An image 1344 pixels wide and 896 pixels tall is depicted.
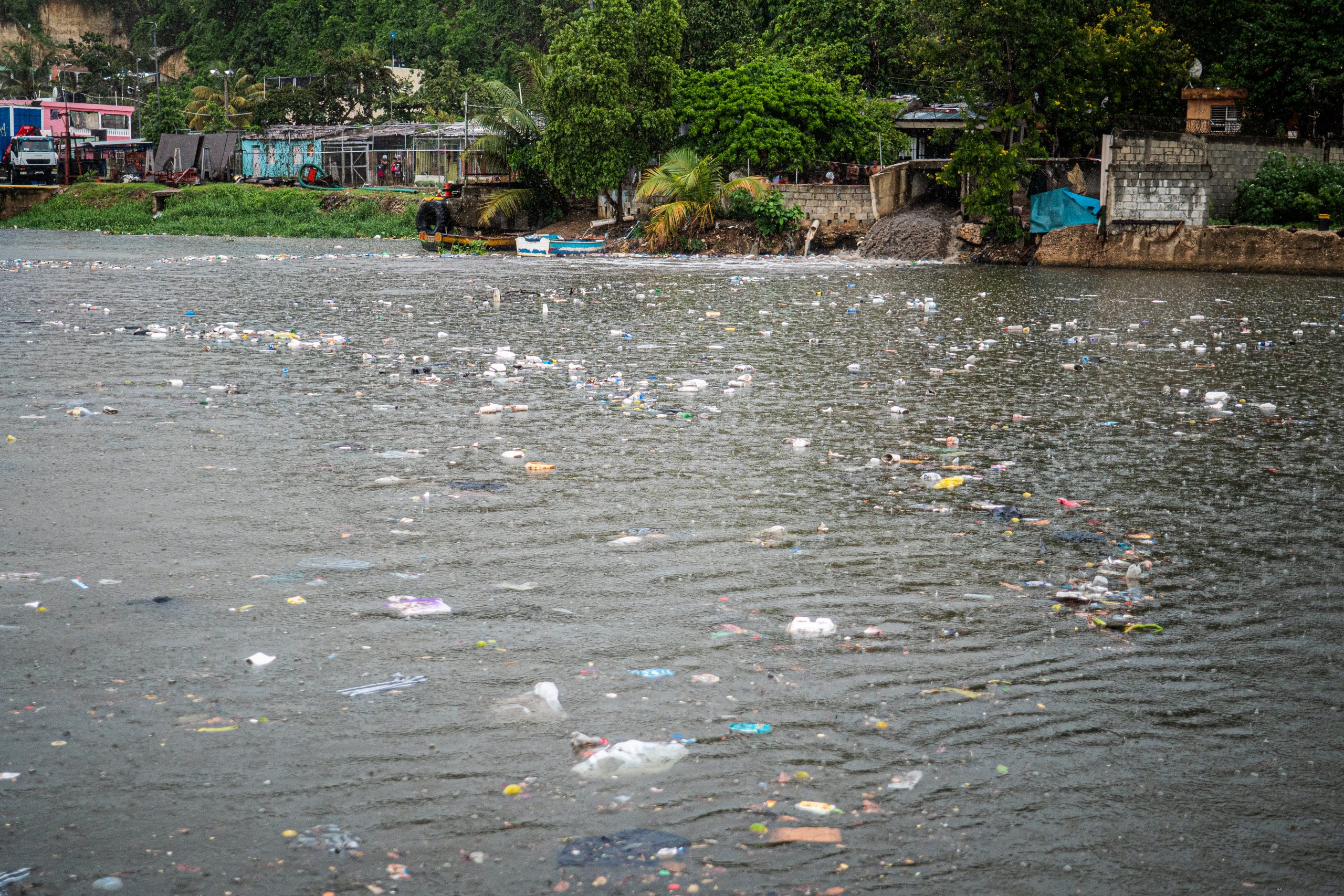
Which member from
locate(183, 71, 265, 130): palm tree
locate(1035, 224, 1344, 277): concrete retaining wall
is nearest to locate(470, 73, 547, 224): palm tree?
locate(1035, 224, 1344, 277): concrete retaining wall

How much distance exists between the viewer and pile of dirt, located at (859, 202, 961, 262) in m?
28.3

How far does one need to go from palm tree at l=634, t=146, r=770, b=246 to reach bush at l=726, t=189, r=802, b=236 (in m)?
0.21

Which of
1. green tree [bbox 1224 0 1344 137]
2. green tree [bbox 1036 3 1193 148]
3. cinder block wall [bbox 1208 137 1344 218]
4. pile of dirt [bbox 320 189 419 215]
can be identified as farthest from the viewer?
pile of dirt [bbox 320 189 419 215]

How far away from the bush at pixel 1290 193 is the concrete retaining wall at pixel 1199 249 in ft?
5.26

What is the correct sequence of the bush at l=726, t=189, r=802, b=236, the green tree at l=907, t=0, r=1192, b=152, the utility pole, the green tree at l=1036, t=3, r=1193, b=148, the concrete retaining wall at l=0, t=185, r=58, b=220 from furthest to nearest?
the utility pole → the concrete retaining wall at l=0, t=185, r=58, b=220 → the bush at l=726, t=189, r=802, b=236 → the green tree at l=1036, t=3, r=1193, b=148 → the green tree at l=907, t=0, r=1192, b=152

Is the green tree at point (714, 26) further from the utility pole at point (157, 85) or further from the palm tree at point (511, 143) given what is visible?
the utility pole at point (157, 85)

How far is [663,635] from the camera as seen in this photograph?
3621 mm

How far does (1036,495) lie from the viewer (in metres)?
5.46

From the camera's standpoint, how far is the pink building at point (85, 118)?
68188 mm

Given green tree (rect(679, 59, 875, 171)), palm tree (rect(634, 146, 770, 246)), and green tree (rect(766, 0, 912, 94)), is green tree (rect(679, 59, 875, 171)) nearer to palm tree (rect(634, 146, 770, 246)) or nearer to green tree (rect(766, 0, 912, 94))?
palm tree (rect(634, 146, 770, 246))

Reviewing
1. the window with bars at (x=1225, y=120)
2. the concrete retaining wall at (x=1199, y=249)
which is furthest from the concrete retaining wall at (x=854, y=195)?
the window with bars at (x=1225, y=120)

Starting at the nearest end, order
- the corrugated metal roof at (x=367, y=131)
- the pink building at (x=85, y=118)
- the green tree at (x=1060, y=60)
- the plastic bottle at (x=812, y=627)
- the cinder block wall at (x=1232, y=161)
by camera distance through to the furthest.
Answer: the plastic bottle at (x=812, y=627) < the cinder block wall at (x=1232, y=161) < the green tree at (x=1060, y=60) < the corrugated metal roof at (x=367, y=131) < the pink building at (x=85, y=118)

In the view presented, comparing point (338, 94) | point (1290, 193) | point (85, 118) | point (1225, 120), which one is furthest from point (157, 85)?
point (1290, 193)

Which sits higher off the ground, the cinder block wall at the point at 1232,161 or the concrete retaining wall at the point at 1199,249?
the cinder block wall at the point at 1232,161
